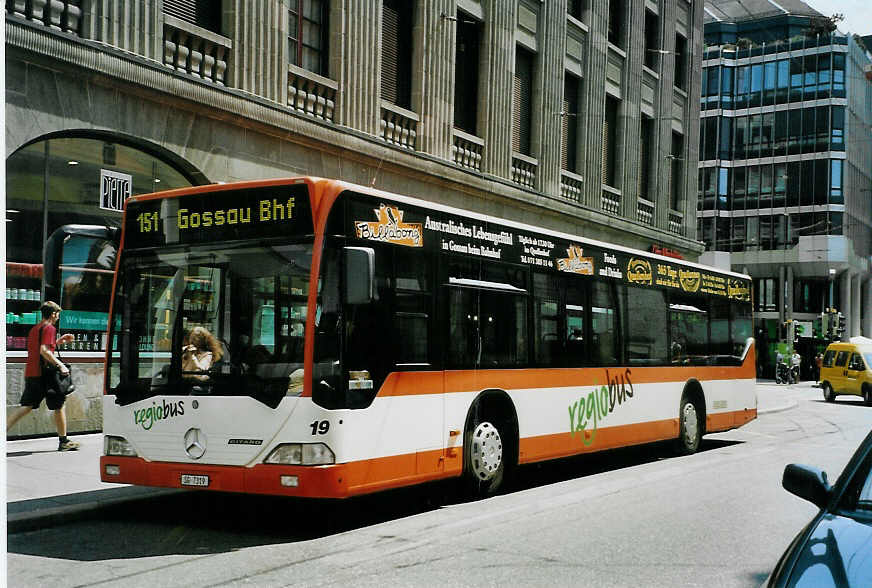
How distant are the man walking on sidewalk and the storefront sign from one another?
269 centimetres

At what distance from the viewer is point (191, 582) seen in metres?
6.75

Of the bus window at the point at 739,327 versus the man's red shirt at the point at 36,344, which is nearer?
the man's red shirt at the point at 36,344

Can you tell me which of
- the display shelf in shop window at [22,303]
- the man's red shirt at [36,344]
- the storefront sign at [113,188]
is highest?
the storefront sign at [113,188]

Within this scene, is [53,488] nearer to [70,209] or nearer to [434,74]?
[70,209]

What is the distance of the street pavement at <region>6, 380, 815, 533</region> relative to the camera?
8828mm

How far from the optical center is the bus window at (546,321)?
11.8 m

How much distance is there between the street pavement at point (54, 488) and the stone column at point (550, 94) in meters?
15.2

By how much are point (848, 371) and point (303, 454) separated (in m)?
32.6

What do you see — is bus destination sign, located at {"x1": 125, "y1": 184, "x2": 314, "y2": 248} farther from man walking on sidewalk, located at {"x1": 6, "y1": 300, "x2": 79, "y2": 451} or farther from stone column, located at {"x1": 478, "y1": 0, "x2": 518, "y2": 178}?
stone column, located at {"x1": 478, "y1": 0, "x2": 518, "y2": 178}

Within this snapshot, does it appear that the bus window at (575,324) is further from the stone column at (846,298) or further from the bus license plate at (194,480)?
the stone column at (846,298)

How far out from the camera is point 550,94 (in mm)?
26031

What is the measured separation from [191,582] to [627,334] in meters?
8.59

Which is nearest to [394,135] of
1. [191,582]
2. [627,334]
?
[627,334]

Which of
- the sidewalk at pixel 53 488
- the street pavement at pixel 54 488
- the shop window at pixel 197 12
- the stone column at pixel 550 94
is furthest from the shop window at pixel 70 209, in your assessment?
the stone column at pixel 550 94
